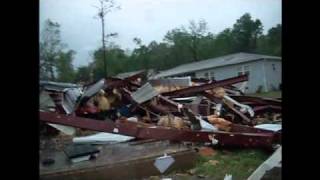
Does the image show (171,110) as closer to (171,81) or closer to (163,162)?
(171,81)

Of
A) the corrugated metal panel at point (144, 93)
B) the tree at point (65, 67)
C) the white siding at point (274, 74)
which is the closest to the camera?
the white siding at point (274, 74)

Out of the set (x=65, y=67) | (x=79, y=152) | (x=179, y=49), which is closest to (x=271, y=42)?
(x=179, y=49)

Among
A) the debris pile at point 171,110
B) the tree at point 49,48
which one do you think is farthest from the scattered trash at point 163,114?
the tree at point 49,48

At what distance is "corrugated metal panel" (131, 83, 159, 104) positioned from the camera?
5.86 ft

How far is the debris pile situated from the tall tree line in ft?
0.23

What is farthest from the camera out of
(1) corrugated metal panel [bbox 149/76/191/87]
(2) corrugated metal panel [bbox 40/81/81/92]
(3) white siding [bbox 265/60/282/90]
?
(1) corrugated metal panel [bbox 149/76/191/87]

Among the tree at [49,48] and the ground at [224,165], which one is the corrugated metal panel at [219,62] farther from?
the tree at [49,48]

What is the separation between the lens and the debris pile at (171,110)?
1.69 metres

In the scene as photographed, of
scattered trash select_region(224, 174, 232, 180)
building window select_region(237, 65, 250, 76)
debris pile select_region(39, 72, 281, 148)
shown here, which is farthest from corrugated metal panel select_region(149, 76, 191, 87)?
scattered trash select_region(224, 174, 232, 180)

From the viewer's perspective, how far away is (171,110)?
5.85 ft

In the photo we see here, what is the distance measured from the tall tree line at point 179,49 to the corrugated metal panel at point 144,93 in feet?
0.54

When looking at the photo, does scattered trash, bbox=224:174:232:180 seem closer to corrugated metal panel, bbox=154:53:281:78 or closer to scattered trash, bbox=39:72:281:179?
scattered trash, bbox=39:72:281:179

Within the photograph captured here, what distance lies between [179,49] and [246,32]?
0.93 feet
